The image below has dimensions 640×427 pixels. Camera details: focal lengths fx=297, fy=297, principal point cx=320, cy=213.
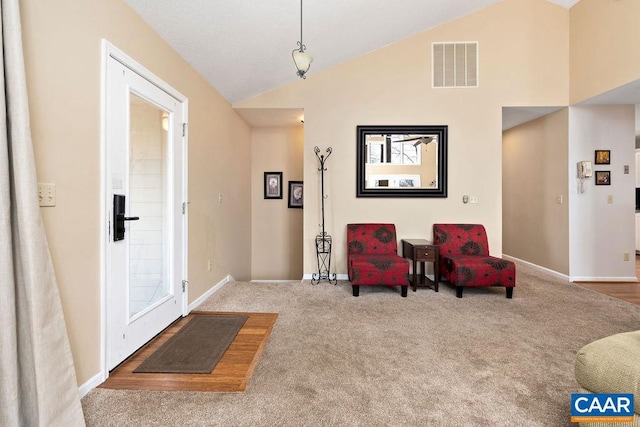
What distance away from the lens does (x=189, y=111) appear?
2.96m

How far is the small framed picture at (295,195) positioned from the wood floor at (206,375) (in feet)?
10.5

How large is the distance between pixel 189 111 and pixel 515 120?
4944 millimetres

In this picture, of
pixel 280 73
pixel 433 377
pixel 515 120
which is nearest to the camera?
pixel 433 377

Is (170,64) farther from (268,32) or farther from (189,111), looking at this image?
(268,32)

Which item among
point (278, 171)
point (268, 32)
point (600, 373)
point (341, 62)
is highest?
point (341, 62)

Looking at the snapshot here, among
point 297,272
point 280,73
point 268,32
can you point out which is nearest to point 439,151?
point 280,73

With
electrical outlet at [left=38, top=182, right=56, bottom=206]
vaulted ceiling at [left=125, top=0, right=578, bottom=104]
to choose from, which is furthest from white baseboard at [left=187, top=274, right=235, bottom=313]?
vaulted ceiling at [left=125, top=0, right=578, bottom=104]

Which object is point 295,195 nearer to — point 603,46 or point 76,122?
point 76,122

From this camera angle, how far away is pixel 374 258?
11.7 ft

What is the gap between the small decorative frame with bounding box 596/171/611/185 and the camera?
4.09 m

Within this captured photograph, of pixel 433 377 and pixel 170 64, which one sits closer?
pixel 433 377

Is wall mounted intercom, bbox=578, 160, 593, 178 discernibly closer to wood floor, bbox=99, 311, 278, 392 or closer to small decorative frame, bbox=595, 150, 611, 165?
small decorative frame, bbox=595, 150, 611, 165

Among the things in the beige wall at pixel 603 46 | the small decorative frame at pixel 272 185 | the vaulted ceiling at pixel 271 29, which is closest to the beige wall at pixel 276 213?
the small decorative frame at pixel 272 185

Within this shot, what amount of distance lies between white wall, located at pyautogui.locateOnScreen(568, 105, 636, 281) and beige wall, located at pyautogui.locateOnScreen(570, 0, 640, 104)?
1.51 ft
